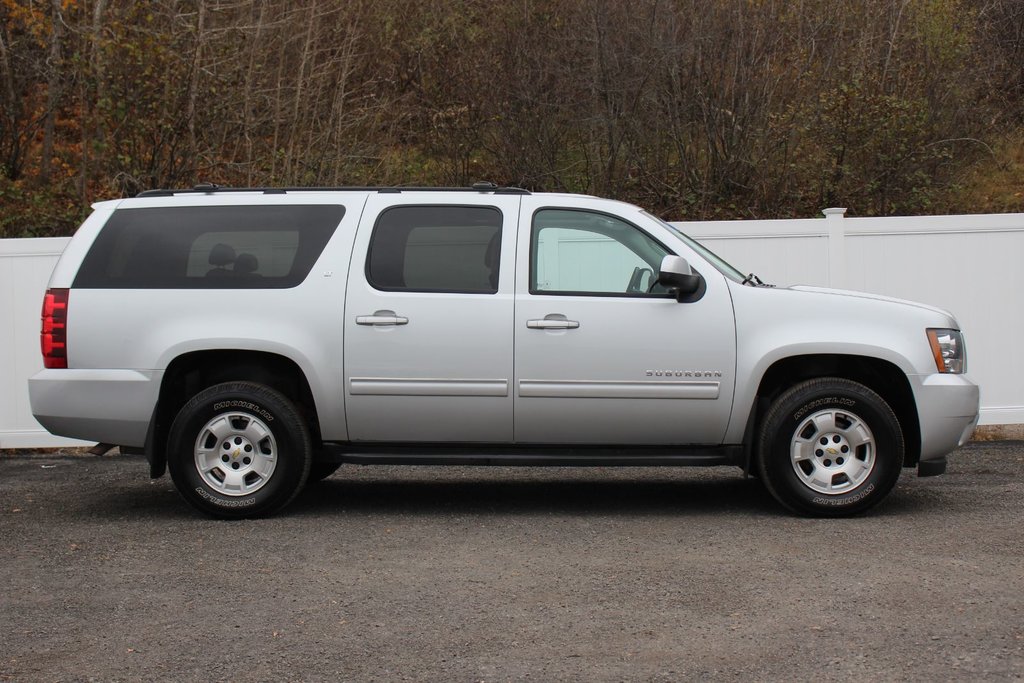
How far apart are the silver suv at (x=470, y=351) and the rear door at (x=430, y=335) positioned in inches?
0.5

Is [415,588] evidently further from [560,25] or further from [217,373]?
[560,25]

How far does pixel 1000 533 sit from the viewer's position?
22.0 feet

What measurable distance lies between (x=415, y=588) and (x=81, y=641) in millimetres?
1489

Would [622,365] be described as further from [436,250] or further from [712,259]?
[436,250]

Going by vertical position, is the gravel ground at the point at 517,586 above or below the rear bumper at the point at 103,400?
below

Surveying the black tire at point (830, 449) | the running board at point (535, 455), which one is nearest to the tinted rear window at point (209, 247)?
the running board at point (535, 455)

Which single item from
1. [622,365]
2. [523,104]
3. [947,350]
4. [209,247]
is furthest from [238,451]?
[523,104]

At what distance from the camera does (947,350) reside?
735 centimetres

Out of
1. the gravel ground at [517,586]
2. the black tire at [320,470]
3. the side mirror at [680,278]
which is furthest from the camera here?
the black tire at [320,470]

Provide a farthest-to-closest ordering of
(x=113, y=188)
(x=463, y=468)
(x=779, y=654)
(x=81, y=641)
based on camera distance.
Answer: (x=113, y=188), (x=463, y=468), (x=81, y=641), (x=779, y=654)

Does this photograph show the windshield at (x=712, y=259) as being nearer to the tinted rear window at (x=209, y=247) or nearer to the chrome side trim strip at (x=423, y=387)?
the chrome side trim strip at (x=423, y=387)

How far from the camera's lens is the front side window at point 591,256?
7406 mm

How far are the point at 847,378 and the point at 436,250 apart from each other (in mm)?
2667

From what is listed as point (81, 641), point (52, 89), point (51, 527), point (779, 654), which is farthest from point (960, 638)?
point (52, 89)
